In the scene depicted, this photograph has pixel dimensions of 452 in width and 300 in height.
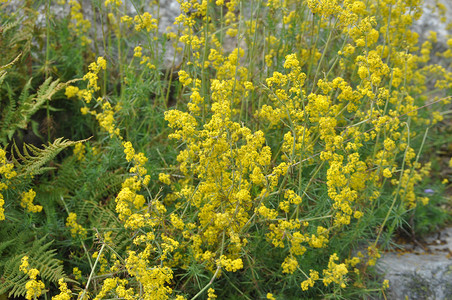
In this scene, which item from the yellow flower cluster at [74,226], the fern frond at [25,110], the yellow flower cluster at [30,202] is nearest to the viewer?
the yellow flower cluster at [30,202]

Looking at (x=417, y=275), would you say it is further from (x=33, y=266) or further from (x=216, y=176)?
(x=33, y=266)

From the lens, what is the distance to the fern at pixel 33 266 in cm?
252

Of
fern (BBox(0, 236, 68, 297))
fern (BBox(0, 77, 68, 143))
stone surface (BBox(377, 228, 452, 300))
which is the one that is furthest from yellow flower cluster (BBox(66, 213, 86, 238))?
stone surface (BBox(377, 228, 452, 300))

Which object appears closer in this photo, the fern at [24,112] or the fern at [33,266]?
the fern at [33,266]

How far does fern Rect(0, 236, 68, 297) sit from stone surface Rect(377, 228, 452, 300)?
2163 millimetres

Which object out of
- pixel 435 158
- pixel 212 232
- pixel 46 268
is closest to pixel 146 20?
pixel 212 232

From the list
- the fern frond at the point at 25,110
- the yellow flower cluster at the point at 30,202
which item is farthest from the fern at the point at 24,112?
the yellow flower cluster at the point at 30,202

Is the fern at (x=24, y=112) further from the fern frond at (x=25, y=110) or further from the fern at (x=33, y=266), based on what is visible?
the fern at (x=33, y=266)

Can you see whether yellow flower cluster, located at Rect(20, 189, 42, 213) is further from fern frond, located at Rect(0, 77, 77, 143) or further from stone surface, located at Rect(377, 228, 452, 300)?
stone surface, located at Rect(377, 228, 452, 300)

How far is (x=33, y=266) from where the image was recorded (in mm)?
2660

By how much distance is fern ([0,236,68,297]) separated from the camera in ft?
8.25

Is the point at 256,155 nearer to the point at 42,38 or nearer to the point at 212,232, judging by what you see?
the point at 212,232

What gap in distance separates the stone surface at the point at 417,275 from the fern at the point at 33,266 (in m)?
2.16

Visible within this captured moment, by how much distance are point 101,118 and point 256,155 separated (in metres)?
1.38
